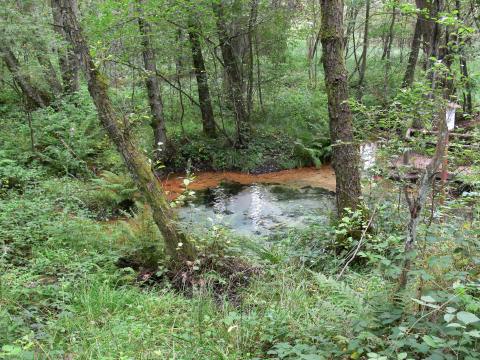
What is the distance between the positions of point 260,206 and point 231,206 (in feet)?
2.33

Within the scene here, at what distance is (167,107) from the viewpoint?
1440 cm

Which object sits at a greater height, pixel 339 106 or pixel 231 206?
pixel 339 106

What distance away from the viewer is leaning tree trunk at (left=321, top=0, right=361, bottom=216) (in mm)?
5391

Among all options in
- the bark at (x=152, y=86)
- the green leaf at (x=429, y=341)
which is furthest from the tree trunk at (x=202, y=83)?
the green leaf at (x=429, y=341)

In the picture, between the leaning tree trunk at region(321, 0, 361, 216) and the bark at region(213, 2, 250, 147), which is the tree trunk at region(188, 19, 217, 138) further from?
the leaning tree trunk at region(321, 0, 361, 216)

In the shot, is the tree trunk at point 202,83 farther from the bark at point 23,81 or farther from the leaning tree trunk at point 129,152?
the leaning tree trunk at point 129,152

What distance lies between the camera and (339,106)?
5531 millimetres

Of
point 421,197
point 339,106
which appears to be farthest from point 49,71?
point 421,197

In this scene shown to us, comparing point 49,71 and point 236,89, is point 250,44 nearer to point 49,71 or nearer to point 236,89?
point 236,89

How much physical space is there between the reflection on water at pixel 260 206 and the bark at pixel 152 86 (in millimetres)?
1859

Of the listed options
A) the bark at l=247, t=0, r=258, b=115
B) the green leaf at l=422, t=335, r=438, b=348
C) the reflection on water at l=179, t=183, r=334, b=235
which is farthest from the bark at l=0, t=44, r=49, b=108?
the green leaf at l=422, t=335, r=438, b=348

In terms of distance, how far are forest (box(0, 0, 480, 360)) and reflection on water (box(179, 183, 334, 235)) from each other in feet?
0.27

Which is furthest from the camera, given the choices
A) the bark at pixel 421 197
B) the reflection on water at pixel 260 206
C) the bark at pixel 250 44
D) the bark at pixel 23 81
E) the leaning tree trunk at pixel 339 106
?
the bark at pixel 250 44

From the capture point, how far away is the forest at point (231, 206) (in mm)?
2961
